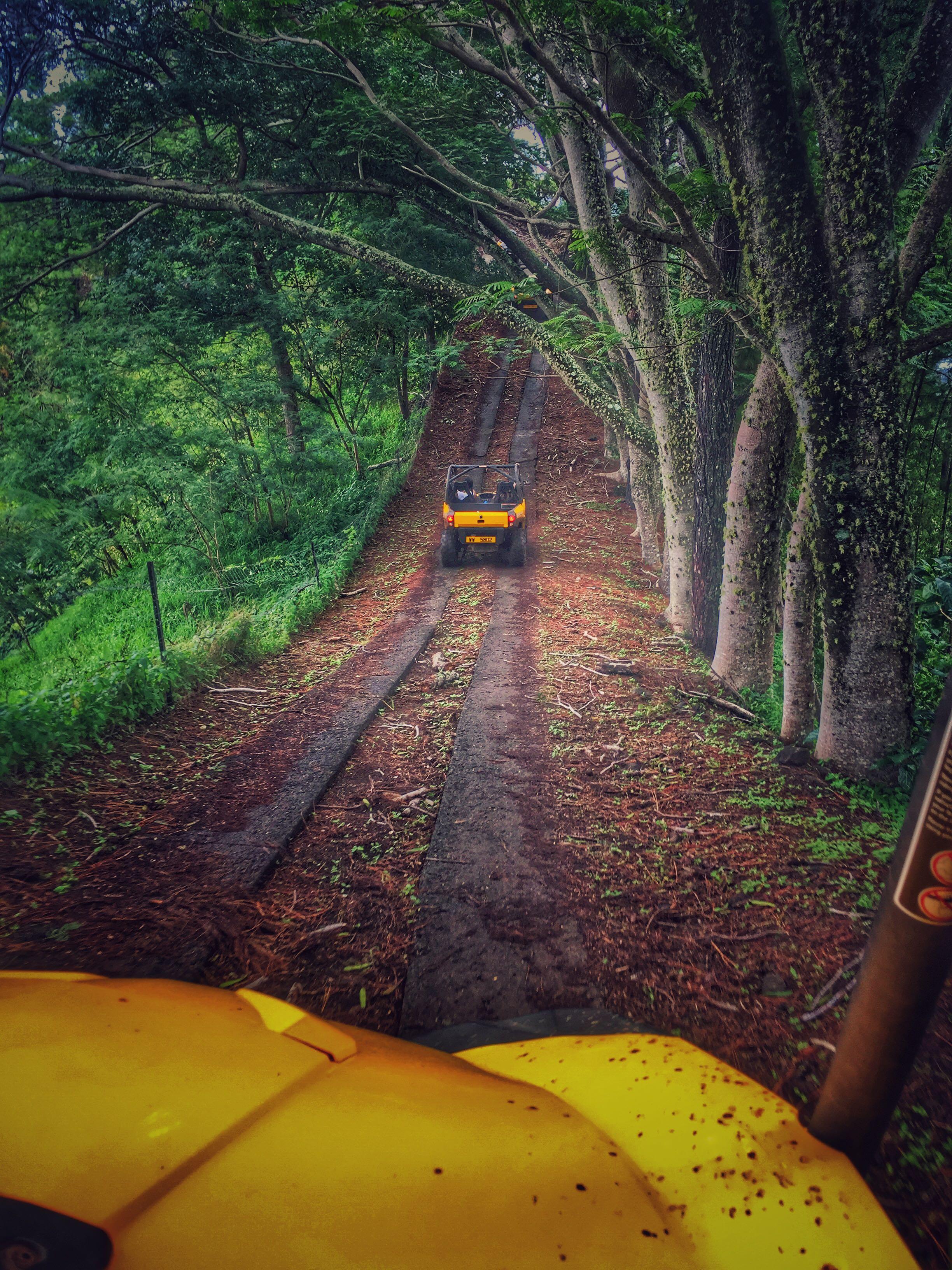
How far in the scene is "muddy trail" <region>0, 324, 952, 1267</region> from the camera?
2758mm

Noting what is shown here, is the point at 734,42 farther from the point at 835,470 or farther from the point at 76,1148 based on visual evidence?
the point at 76,1148

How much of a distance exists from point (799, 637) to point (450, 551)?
7.32m

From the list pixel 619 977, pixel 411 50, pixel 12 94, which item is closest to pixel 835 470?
pixel 619 977

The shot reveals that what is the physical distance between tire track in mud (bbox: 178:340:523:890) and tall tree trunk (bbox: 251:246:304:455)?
577 centimetres

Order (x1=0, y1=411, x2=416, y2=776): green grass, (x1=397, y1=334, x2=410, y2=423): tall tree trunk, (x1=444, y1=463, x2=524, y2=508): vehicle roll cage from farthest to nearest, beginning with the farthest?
(x1=397, y1=334, x2=410, y2=423): tall tree trunk < (x1=444, y1=463, x2=524, y2=508): vehicle roll cage < (x1=0, y1=411, x2=416, y2=776): green grass

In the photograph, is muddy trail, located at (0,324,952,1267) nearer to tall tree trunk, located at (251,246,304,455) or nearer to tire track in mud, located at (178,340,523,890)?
tire track in mud, located at (178,340,523,890)

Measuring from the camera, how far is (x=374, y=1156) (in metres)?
1.22

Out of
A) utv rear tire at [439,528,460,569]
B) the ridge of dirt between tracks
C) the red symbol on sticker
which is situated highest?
the red symbol on sticker

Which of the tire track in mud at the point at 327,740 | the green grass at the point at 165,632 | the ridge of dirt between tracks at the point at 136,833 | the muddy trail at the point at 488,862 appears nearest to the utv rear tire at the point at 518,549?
the tire track in mud at the point at 327,740

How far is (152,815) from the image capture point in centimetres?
430

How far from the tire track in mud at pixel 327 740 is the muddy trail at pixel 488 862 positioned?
0.03 metres

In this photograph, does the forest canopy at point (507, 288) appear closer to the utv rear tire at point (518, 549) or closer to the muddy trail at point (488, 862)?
the muddy trail at point (488, 862)

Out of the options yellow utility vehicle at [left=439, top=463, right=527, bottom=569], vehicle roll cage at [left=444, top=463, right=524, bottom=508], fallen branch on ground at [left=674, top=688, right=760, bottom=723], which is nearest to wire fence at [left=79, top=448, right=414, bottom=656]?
yellow utility vehicle at [left=439, top=463, right=527, bottom=569]

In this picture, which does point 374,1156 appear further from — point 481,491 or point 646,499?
point 481,491
